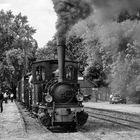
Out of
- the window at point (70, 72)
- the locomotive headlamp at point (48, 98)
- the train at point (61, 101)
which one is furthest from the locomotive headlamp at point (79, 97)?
the window at point (70, 72)

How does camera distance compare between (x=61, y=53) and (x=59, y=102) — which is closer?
(x=61, y=53)

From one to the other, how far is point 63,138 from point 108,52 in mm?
27392

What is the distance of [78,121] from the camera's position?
15117 millimetres

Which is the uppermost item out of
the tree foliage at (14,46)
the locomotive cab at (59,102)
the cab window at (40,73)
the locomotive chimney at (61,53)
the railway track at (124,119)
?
the tree foliage at (14,46)

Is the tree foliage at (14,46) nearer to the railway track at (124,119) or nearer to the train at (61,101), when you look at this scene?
the railway track at (124,119)

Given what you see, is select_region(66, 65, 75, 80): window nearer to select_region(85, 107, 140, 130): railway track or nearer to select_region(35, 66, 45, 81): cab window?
select_region(35, 66, 45, 81): cab window

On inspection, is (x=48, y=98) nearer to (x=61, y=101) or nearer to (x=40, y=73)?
(x=61, y=101)

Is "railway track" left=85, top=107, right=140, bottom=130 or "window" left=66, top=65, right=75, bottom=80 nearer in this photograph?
"window" left=66, top=65, right=75, bottom=80

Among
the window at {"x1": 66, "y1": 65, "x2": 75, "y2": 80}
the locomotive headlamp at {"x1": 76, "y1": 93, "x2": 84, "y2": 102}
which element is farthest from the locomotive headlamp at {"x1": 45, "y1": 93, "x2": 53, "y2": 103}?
the window at {"x1": 66, "y1": 65, "x2": 75, "y2": 80}

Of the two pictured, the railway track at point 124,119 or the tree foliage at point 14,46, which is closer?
the railway track at point 124,119

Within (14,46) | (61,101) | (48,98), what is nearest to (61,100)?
(61,101)

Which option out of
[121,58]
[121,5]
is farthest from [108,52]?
[121,5]

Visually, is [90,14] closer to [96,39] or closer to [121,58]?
[121,58]

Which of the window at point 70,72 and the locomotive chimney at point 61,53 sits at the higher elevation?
the locomotive chimney at point 61,53
